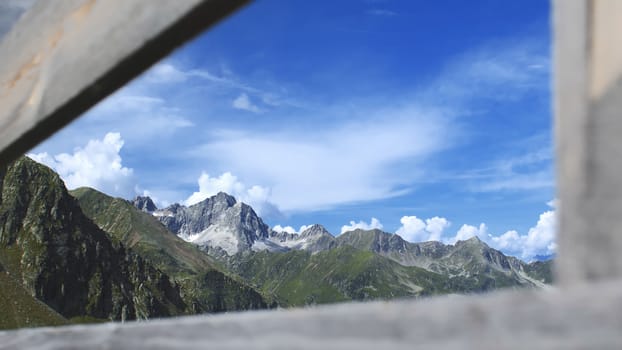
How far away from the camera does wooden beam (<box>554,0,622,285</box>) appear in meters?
0.65

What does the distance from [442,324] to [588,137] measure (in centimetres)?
30

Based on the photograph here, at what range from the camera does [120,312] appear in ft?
324

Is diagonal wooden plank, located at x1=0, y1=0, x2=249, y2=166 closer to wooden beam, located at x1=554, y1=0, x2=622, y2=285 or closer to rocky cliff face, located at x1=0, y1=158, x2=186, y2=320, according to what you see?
wooden beam, located at x1=554, y1=0, x2=622, y2=285

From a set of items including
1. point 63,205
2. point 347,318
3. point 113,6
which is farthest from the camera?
point 63,205

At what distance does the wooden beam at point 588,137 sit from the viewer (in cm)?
65

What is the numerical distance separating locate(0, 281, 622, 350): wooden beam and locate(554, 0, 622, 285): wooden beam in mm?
63

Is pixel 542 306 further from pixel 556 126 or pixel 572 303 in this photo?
pixel 556 126

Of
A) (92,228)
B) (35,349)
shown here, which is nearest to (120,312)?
(92,228)

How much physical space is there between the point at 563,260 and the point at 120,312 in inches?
4221

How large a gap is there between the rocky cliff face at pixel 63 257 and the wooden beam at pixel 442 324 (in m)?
97.3

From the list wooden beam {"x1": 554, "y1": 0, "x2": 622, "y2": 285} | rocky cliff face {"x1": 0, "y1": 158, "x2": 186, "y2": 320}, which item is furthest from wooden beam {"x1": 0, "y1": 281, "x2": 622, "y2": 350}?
rocky cliff face {"x1": 0, "y1": 158, "x2": 186, "y2": 320}

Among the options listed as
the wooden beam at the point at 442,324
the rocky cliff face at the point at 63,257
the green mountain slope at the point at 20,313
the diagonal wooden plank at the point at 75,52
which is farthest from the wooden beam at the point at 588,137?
the rocky cliff face at the point at 63,257

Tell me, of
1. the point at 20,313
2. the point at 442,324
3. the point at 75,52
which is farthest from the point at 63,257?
the point at 442,324

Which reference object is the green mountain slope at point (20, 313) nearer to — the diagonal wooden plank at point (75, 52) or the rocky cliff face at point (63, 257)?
the rocky cliff face at point (63, 257)
